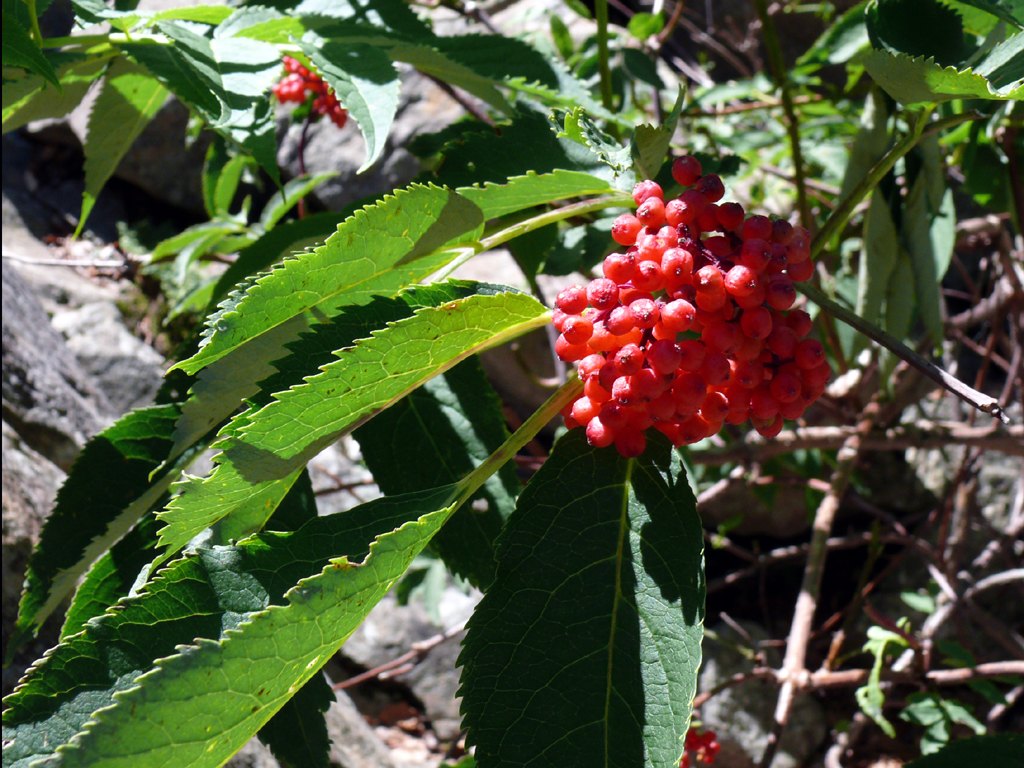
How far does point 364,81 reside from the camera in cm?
78

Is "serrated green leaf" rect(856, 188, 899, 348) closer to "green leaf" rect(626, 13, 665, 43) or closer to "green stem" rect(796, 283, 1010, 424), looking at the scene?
"green stem" rect(796, 283, 1010, 424)

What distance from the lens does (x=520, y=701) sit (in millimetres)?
590

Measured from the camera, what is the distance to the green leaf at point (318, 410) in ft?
1.86

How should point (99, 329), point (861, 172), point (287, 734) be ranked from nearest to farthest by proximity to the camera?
1. point (287, 734)
2. point (861, 172)
3. point (99, 329)

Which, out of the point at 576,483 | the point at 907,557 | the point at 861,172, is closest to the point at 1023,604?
the point at 907,557

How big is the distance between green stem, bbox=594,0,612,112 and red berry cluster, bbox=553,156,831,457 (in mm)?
481

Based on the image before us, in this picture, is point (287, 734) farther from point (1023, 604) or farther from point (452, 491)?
point (1023, 604)

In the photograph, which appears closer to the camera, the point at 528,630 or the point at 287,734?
the point at 528,630

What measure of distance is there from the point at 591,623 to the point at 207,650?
0.99 feet

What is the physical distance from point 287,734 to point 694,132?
2648mm

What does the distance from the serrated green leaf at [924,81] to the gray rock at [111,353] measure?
3607mm

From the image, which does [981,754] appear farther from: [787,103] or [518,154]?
[787,103]

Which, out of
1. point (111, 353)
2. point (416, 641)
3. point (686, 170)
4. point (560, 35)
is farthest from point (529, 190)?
point (111, 353)

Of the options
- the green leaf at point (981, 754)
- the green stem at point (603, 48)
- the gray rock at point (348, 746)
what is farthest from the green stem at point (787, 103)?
the gray rock at point (348, 746)
